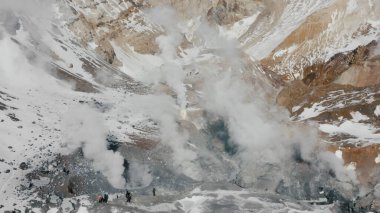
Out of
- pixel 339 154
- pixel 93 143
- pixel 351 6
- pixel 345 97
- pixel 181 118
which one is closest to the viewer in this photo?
pixel 93 143

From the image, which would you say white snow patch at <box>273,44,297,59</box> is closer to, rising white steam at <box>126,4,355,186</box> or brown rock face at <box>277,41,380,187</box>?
brown rock face at <box>277,41,380,187</box>

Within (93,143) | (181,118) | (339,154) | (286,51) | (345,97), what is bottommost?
(339,154)

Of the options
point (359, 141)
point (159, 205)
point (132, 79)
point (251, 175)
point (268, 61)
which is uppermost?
point (268, 61)

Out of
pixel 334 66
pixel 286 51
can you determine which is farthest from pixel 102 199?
pixel 286 51

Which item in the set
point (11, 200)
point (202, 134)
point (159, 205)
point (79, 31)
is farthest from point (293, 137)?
point (79, 31)

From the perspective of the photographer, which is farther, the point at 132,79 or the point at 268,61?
the point at 268,61

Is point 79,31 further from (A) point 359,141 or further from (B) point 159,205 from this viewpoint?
(B) point 159,205

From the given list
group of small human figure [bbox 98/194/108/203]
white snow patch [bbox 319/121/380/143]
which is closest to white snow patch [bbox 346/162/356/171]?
white snow patch [bbox 319/121/380/143]

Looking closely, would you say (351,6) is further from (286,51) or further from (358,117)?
(358,117)
